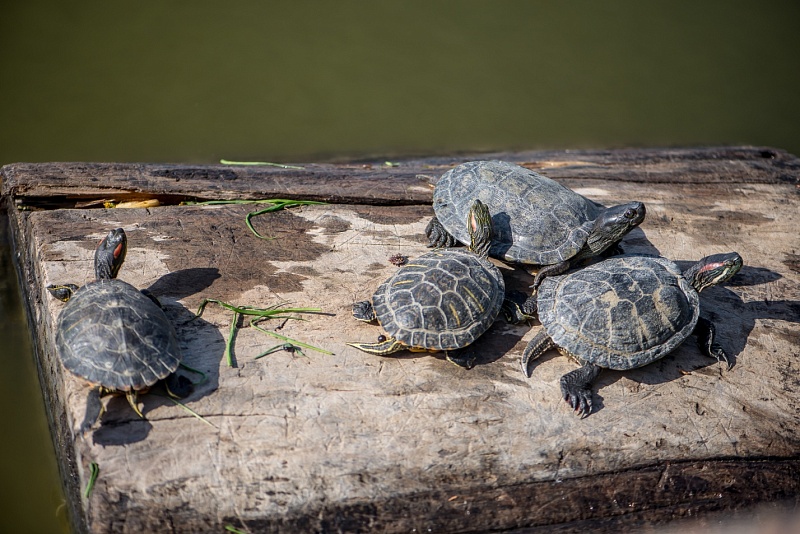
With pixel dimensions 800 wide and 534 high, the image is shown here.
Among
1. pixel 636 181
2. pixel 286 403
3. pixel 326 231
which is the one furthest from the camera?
pixel 636 181

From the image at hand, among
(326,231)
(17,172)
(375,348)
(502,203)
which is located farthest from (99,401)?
(502,203)

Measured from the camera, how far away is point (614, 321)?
360 centimetres

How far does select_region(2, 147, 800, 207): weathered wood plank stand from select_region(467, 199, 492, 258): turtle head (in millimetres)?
843

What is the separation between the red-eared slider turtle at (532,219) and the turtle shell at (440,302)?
45 cm

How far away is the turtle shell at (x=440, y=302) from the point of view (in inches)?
138

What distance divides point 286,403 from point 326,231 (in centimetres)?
153

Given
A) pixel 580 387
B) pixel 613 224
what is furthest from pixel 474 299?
pixel 613 224

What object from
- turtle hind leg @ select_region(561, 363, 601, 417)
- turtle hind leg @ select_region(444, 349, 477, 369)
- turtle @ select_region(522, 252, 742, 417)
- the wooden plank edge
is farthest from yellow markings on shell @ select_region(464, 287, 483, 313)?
the wooden plank edge

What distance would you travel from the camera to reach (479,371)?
11.9 feet

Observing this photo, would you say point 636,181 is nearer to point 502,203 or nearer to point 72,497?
point 502,203

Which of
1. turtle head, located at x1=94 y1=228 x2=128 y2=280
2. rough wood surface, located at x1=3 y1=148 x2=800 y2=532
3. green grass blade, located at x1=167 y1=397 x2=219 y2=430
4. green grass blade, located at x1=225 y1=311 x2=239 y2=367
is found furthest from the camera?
turtle head, located at x1=94 y1=228 x2=128 y2=280

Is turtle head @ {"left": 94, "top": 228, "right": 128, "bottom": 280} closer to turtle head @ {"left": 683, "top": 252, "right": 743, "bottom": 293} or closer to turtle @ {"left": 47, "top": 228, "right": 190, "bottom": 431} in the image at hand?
turtle @ {"left": 47, "top": 228, "right": 190, "bottom": 431}

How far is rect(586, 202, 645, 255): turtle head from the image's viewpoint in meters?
4.20

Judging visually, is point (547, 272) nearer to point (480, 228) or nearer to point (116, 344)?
point (480, 228)
